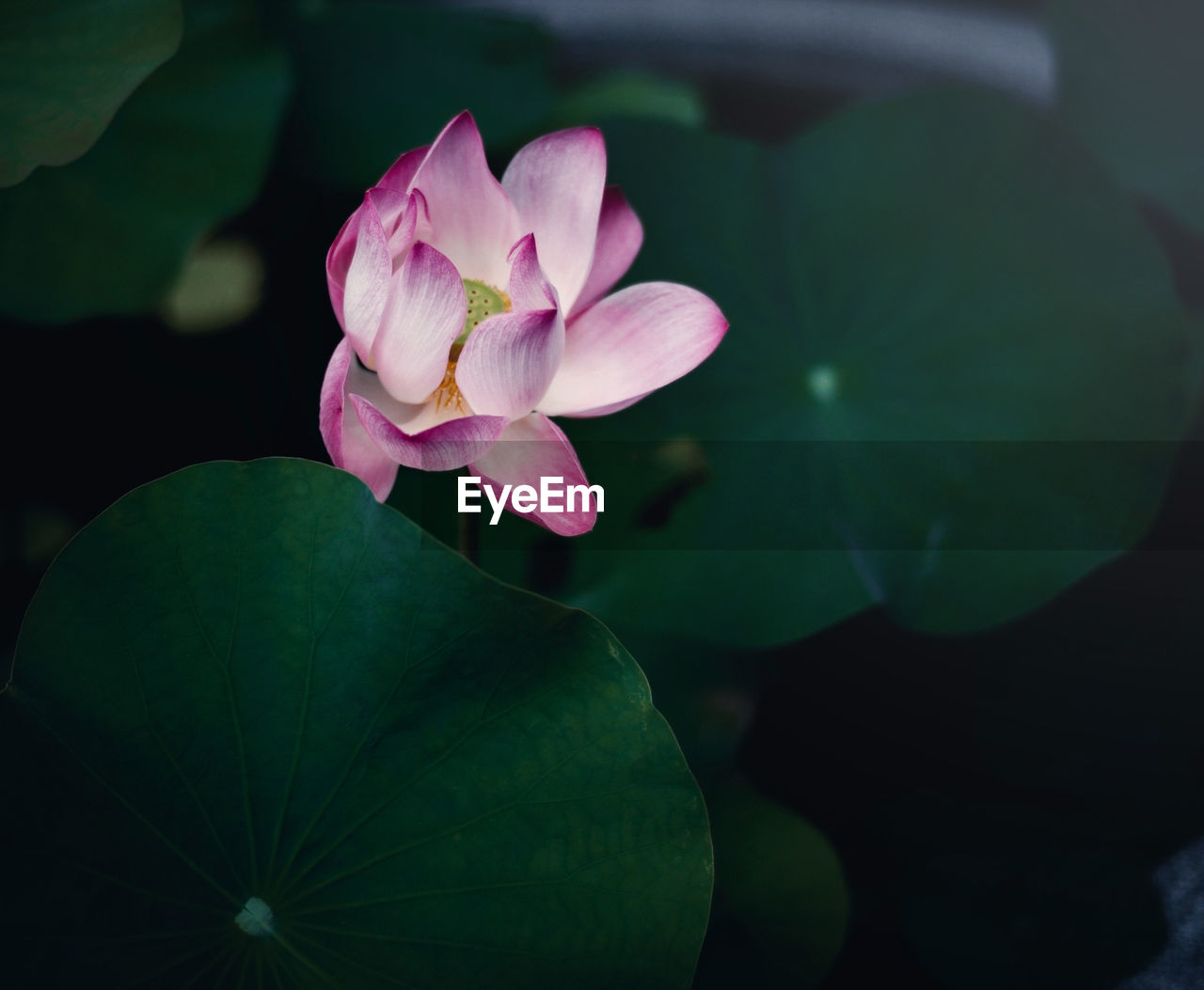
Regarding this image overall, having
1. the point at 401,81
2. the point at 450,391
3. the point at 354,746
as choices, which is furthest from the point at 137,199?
the point at 354,746

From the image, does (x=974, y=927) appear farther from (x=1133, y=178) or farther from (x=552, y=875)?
(x=1133, y=178)

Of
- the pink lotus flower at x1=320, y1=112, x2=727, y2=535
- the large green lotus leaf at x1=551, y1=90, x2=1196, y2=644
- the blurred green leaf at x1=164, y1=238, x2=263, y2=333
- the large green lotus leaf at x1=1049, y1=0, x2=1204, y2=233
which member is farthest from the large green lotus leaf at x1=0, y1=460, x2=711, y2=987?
the large green lotus leaf at x1=1049, y1=0, x2=1204, y2=233

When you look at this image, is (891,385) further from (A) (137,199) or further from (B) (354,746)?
(A) (137,199)

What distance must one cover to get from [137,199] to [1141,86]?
83cm

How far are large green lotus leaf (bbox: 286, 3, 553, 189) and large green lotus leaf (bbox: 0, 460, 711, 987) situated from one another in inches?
14.6

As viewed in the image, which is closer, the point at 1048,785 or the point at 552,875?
the point at 552,875

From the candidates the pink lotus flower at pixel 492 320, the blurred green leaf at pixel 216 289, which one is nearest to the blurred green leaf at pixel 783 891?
the pink lotus flower at pixel 492 320

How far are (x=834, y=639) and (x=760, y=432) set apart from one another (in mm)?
235

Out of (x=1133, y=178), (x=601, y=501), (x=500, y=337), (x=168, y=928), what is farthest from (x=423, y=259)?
(x=1133, y=178)

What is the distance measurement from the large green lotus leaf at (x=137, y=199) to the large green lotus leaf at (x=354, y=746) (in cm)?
25

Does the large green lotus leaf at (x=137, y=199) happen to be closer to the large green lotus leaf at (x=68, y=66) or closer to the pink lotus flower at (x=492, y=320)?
the large green lotus leaf at (x=68, y=66)

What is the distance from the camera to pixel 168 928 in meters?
0.48

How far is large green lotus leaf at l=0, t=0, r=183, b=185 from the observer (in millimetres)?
573

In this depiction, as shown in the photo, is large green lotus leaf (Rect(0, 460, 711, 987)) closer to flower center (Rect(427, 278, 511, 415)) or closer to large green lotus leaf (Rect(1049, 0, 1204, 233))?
flower center (Rect(427, 278, 511, 415))
